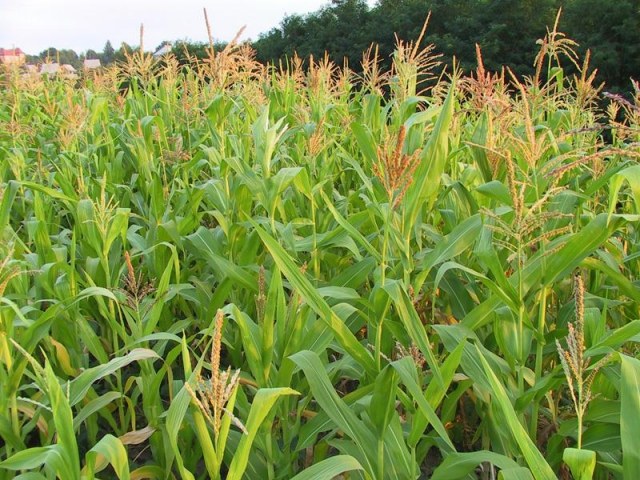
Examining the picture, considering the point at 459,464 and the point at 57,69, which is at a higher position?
the point at 57,69

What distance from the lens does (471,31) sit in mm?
20141

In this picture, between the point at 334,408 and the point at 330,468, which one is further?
the point at 334,408

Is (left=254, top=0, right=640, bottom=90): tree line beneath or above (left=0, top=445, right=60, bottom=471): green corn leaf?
above

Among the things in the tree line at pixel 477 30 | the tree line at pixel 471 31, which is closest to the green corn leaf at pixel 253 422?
the tree line at pixel 471 31

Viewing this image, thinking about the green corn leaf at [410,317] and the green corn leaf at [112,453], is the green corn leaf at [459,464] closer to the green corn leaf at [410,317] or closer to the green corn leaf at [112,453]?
the green corn leaf at [410,317]

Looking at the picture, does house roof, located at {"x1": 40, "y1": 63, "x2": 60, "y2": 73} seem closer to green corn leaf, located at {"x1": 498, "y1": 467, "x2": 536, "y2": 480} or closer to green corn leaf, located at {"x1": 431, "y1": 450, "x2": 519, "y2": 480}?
green corn leaf, located at {"x1": 431, "y1": 450, "x2": 519, "y2": 480}

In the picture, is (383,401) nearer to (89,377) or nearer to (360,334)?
(89,377)

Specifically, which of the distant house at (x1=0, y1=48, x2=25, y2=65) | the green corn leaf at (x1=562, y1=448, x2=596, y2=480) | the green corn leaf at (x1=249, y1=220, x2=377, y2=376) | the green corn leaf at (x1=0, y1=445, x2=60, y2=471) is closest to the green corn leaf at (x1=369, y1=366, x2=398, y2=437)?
the green corn leaf at (x1=249, y1=220, x2=377, y2=376)

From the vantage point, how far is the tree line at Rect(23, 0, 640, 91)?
15422 mm

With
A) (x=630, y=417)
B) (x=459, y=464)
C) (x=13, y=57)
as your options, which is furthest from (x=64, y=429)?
(x=13, y=57)

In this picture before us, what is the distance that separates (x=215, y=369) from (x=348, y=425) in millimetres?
469

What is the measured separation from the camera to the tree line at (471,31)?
607 inches

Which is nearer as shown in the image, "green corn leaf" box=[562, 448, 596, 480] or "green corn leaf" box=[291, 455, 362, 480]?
"green corn leaf" box=[562, 448, 596, 480]

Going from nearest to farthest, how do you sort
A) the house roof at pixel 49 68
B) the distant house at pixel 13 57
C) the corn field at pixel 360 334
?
1. the corn field at pixel 360 334
2. the distant house at pixel 13 57
3. the house roof at pixel 49 68
